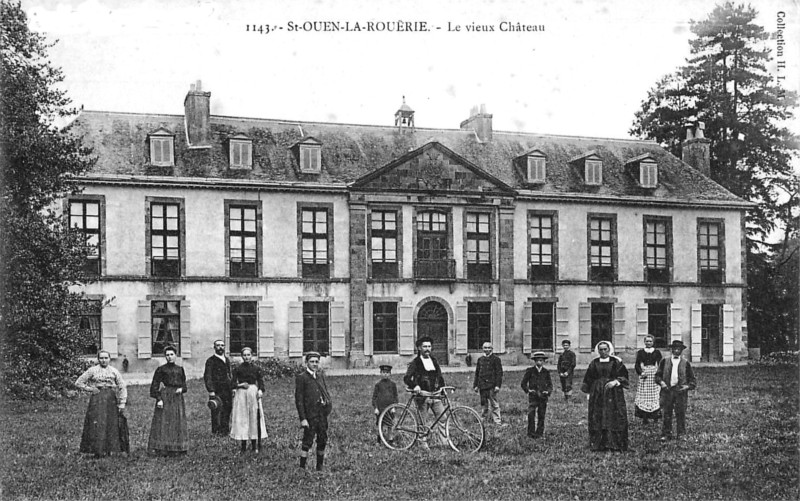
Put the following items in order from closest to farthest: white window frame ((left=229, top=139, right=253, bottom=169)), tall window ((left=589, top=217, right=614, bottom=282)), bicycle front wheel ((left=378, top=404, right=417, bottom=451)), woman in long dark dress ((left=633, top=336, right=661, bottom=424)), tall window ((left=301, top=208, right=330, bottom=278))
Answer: bicycle front wheel ((left=378, top=404, right=417, bottom=451)) < woman in long dark dress ((left=633, top=336, right=661, bottom=424)) < white window frame ((left=229, top=139, right=253, bottom=169)) < tall window ((left=301, top=208, right=330, bottom=278)) < tall window ((left=589, top=217, right=614, bottom=282))

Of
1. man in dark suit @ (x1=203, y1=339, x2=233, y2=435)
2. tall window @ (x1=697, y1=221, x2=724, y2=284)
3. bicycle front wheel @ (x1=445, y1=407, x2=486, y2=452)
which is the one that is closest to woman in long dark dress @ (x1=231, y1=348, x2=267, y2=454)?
man in dark suit @ (x1=203, y1=339, x2=233, y2=435)

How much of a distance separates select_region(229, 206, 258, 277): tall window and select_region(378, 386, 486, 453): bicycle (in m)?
15.1

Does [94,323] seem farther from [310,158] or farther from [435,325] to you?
[435,325]

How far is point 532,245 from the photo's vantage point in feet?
98.1

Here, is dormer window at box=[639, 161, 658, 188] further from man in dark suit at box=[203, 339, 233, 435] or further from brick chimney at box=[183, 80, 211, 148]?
man in dark suit at box=[203, 339, 233, 435]

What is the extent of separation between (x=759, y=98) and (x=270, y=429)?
26.7 metres

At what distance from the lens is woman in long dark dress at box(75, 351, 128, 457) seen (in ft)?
40.4

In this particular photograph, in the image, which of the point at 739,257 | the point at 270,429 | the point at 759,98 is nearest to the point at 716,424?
the point at 270,429

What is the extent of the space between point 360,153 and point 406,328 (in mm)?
6424

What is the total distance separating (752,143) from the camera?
113 feet

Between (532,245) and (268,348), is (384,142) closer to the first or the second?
(532,245)

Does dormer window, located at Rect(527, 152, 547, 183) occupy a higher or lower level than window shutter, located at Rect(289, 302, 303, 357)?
higher

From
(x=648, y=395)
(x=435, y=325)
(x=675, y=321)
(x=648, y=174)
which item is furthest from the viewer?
(x=648, y=174)

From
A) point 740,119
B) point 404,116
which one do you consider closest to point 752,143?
point 740,119
